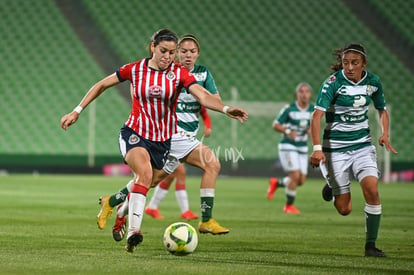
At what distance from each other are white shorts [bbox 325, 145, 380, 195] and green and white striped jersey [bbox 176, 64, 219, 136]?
2.08m

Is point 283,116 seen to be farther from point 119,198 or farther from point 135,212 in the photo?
point 135,212

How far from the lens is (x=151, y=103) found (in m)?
7.29

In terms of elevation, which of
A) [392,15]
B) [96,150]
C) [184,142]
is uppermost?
[392,15]

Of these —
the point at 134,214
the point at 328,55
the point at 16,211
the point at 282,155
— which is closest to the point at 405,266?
the point at 134,214

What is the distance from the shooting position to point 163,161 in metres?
7.46

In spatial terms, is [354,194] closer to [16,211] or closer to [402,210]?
[402,210]

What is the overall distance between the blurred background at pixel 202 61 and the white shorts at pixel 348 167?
14833 millimetres

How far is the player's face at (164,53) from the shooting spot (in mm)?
7141

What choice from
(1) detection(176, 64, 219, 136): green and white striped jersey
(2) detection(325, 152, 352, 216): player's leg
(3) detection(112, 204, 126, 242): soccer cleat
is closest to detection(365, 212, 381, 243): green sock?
(2) detection(325, 152, 352, 216): player's leg

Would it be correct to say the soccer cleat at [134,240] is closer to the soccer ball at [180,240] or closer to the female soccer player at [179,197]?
the soccer ball at [180,240]

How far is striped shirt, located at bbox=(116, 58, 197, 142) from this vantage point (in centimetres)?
724

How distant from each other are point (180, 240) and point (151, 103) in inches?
51.4

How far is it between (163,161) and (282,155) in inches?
275

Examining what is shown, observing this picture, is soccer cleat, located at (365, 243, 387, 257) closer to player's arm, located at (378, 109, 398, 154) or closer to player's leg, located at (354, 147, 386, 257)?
player's leg, located at (354, 147, 386, 257)
